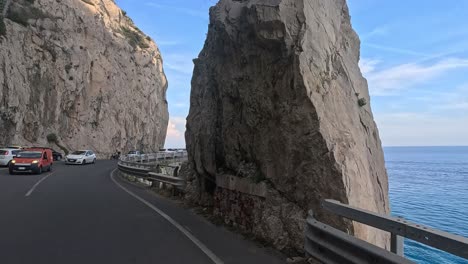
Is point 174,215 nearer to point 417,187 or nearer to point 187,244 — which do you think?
point 187,244

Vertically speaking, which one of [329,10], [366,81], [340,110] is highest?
[329,10]

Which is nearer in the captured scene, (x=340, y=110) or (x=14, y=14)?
(x=340, y=110)

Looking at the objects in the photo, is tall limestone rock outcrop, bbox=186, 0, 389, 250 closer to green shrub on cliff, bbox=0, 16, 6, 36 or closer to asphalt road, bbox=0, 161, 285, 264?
asphalt road, bbox=0, 161, 285, 264

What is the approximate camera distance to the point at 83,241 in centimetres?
801

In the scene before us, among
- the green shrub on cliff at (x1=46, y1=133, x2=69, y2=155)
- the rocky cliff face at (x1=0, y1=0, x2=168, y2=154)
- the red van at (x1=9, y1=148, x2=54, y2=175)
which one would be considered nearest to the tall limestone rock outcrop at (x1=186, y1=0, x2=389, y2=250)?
the red van at (x1=9, y1=148, x2=54, y2=175)

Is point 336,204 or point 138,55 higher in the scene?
point 138,55

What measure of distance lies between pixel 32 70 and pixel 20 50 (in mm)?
2576

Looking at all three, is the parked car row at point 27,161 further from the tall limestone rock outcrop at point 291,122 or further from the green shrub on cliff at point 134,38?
the green shrub on cliff at point 134,38

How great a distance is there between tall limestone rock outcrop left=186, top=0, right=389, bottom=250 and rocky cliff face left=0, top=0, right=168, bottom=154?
41994 mm

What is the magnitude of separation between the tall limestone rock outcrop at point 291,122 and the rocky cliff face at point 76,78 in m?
42.0

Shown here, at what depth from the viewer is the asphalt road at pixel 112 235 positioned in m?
6.87

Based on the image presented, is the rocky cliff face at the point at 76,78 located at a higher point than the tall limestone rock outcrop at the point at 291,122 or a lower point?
higher

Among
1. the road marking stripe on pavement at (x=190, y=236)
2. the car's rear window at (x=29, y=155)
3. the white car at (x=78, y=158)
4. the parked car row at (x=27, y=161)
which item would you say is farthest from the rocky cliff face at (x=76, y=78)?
the road marking stripe on pavement at (x=190, y=236)

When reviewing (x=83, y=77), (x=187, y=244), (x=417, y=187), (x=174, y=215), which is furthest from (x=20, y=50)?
(x=187, y=244)
